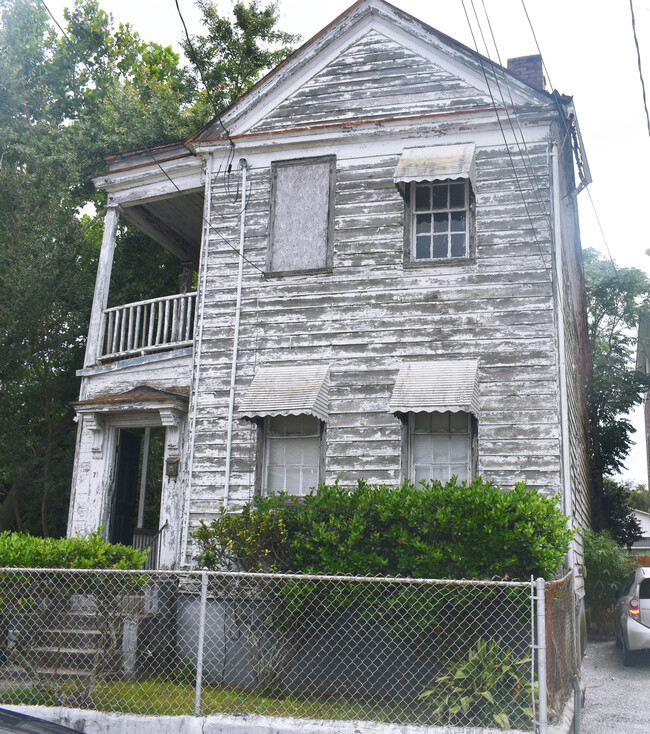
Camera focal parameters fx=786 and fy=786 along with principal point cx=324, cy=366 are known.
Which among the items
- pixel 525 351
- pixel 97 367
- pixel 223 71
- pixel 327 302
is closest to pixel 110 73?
pixel 223 71

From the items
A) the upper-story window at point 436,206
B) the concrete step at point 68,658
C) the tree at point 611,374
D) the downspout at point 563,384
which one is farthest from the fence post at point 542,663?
the tree at point 611,374

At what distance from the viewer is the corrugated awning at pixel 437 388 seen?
9.37m

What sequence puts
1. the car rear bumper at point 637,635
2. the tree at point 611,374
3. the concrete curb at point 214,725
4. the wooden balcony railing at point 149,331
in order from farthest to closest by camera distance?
1. the tree at point 611,374
2. the wooden balcony railing at point 149,331
3. the car rear bumper at point 637,635
4. the concrete curb at point 214,725

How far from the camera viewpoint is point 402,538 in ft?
25.0

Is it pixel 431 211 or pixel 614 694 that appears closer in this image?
pixel 614 694

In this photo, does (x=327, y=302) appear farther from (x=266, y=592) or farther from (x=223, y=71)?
(x=223, y=71)

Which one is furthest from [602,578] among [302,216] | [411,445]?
[302,216]

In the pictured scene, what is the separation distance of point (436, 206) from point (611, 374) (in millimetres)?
12465

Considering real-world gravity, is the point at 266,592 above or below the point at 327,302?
below

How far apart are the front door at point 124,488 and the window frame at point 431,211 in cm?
530

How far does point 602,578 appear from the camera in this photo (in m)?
13.9

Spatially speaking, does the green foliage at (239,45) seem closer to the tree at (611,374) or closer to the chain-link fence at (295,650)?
the tree at (611,374)

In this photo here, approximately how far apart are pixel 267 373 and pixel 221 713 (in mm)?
4942

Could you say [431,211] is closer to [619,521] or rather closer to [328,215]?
[328,215]
